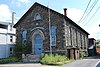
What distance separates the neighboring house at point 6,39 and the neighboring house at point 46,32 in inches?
250

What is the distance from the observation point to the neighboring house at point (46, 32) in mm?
31344

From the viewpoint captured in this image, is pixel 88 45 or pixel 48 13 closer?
pixel 48 13

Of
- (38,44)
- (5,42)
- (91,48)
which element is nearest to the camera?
(38,44)

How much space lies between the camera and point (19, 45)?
34500mm

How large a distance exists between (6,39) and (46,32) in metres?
12.8

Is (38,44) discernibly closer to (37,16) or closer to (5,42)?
(37,16)

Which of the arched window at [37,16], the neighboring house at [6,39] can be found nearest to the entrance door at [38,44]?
the arched window at [37,16]

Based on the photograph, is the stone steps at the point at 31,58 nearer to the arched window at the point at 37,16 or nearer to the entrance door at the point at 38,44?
the entrance door at the point at 38,44

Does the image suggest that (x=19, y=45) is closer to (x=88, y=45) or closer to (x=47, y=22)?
(x=47, y=22)

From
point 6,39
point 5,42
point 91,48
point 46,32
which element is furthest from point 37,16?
point 91,48

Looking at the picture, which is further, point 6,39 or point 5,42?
point 6,39

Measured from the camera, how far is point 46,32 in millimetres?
32906

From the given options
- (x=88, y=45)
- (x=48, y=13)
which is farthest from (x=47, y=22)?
(x=88, y=45)

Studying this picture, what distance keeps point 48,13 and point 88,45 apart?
19.4 m
